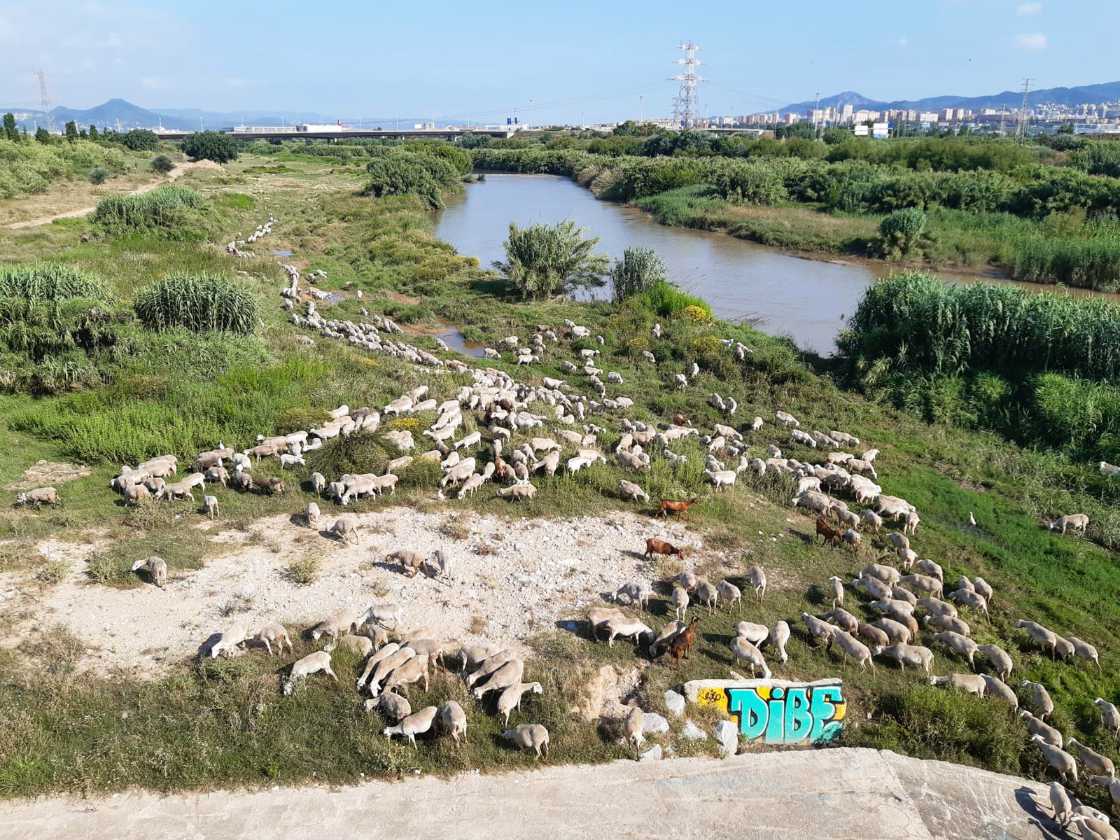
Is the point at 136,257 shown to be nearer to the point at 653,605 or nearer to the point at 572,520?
the point at 572,520

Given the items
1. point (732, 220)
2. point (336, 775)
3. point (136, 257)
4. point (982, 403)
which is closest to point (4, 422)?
point (336, 775)

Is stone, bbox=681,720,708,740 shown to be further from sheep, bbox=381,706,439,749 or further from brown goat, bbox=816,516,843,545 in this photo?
brown goat, bbox=816,516,843,545

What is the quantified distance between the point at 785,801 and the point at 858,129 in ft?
522

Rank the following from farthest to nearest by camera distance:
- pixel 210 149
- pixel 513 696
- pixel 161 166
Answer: pixel 210 149 → pixel 161 166 → pixel 513 696

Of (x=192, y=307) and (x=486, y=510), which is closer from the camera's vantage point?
(x=486, y=510)

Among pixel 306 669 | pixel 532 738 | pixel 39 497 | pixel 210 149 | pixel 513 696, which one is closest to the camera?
pixel 532 738

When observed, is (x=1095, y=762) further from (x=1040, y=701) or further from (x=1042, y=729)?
(x=1040, y=701)

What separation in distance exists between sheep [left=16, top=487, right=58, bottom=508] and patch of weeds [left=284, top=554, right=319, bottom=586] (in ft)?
13.6

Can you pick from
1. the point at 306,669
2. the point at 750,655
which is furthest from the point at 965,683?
the point at 306,669

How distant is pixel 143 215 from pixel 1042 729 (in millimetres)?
38273

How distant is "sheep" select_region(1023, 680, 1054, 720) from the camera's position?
8562 millimetres

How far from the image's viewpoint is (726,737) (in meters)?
8.00

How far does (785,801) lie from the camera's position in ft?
24.0

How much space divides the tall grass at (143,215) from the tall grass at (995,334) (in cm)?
3075
